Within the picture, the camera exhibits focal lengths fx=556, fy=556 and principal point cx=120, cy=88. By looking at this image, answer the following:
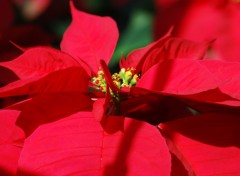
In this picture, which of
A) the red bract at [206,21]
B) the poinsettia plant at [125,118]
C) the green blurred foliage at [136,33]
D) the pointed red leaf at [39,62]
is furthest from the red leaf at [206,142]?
the green blurred foliage at [136,33]

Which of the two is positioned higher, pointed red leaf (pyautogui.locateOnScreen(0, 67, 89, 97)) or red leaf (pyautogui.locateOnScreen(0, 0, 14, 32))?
pointed red leaf (pyautogui.locateOnScreen(0, 67, 89, 97))

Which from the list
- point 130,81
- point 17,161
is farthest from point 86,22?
point 17,161

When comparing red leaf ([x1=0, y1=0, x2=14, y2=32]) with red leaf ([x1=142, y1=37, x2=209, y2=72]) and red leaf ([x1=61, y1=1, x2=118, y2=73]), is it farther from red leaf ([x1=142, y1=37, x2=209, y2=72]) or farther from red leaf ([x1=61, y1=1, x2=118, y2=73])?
red leaf ([x1=142, y1=37, x2=209, y2=72])

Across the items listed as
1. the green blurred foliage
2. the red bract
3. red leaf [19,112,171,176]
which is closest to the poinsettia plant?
red leaf [19,112,171,176]

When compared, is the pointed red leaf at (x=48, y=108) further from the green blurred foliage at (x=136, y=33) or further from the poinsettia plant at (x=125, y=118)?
the green blurred foliage at (x=136, y=33)

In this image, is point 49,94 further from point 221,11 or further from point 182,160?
point 221,11

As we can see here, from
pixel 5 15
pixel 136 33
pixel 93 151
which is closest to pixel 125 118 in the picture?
pixel 93 151
